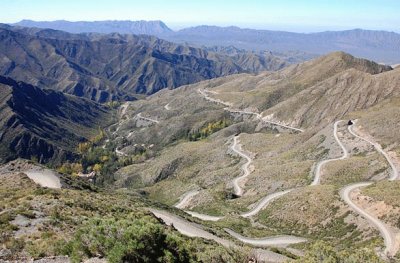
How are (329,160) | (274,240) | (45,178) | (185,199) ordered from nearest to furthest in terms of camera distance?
(274,240), (45,178), (329,160), (185,199)

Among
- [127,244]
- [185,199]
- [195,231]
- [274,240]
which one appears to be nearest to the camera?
[127,244]

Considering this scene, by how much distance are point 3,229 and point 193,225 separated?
118ft

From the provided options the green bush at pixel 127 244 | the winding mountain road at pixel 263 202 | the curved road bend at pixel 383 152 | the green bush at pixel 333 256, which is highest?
the green bush at pixel 127 244

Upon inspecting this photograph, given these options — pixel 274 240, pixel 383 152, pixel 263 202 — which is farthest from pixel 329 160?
pixel 274 240

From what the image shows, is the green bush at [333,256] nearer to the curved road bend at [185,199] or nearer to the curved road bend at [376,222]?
the curved road bend at [376,222]

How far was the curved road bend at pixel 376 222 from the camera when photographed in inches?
2340

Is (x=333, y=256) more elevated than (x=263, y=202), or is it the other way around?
(x=333, y=256)

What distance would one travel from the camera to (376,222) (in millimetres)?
70375

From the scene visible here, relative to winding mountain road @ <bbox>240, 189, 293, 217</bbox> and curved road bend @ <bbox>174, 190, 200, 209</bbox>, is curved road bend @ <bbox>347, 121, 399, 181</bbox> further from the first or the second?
curved road bend @ <bbox>174, 190, 200, 209</bbox>

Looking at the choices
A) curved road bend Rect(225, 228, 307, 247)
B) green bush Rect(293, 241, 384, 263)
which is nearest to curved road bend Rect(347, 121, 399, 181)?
curved road bend Rect(225, 228, 307, 247)

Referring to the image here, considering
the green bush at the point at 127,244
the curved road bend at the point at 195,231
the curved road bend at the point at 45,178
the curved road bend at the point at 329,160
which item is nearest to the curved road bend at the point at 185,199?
the curved road bend at the point at 329,160

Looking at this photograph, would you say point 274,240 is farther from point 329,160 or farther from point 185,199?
point 185,199

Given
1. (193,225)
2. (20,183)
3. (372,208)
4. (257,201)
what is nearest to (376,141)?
(257,201)

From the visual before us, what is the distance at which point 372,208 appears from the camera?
75188mm
